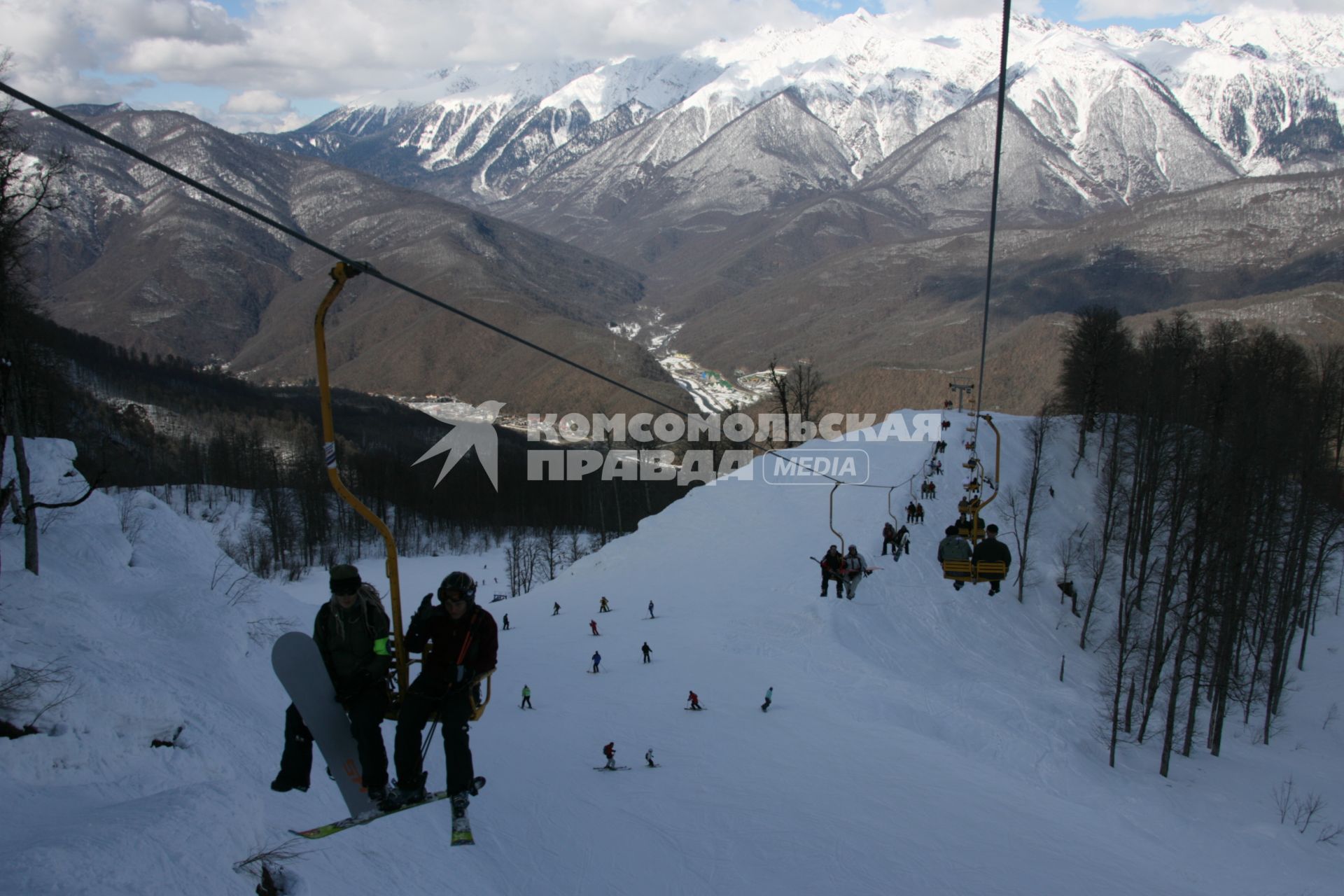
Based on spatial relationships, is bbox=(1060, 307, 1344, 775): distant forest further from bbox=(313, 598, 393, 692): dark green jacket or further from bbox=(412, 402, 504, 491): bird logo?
bbox=(412, 402, 504, 491): bird logo

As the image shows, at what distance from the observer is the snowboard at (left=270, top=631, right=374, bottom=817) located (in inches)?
309

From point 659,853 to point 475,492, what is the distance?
9947cm

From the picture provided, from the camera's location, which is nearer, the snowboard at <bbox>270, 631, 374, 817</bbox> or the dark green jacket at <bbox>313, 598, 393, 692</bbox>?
the snowboard at <bbox>270, 631, 374, 817</bbox>

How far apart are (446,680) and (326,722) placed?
1.23 metres

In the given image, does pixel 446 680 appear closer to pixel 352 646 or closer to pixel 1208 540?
pixel 352 646

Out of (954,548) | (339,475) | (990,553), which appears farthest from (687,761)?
(339,475)

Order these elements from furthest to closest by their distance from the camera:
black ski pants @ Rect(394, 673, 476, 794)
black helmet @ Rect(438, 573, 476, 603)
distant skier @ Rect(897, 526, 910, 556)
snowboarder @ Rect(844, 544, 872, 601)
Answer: distant skier @ Rect(897, 526, 910, 556) < snowboarder @ Rect(844, 544, 872, 601) < black ski pants @ Rect(394, 673, 476, 794) < black helmet @ Rect(438, 573, 476, 603)

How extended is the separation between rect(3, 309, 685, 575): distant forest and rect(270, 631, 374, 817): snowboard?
6277 cm

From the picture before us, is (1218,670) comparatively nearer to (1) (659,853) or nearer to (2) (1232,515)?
(2) (1232,515)

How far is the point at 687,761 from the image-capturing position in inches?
918

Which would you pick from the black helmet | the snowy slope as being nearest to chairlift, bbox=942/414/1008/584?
the snowy slope

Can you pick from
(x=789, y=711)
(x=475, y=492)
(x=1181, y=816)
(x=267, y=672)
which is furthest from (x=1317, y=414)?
(x=475, y=492)

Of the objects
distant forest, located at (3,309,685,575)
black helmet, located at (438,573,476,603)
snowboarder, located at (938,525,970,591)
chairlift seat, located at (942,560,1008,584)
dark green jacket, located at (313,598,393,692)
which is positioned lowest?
distant forest, located at (3,309,685,575)

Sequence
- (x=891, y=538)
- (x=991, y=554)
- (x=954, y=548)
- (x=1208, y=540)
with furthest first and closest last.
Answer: (x=891, y=538) → (x=1208, y=540) → (x=954, y=548) → (x=991, y=554)
